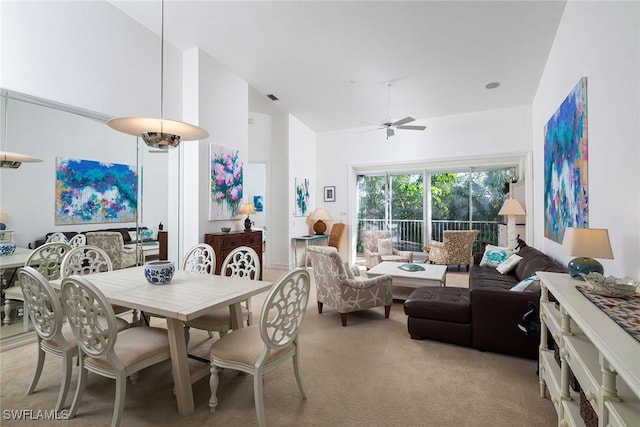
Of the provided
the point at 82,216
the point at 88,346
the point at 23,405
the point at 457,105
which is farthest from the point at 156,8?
the point at 457,105

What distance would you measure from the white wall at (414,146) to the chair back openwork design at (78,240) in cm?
499

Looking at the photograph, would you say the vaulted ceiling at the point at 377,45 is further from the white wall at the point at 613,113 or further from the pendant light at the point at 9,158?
the pendant light at the point at 9,158

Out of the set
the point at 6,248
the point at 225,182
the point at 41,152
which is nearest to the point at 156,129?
the point at 41,152

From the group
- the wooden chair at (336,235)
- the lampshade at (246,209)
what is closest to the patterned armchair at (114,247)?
the lampshade at (246,209)

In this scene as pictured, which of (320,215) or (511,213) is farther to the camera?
(320,215)

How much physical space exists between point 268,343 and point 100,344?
3.15ft

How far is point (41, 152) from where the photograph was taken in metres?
3.20

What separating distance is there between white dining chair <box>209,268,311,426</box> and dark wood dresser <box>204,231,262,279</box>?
2.72m

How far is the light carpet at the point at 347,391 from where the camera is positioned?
1919 mm

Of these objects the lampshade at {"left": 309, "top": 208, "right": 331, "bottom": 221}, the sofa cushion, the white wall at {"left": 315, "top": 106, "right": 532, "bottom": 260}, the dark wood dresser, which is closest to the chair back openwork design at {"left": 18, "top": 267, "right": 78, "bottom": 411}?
the dark wood dresser

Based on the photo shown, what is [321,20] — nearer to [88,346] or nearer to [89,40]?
[89,40]

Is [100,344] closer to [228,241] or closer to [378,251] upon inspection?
[228,241]

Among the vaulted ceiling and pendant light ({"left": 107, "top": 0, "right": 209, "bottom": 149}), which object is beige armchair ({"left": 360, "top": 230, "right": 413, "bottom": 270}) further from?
pendant light ({"left": 107, "top": 0, "right": 209, "bottom": 149})

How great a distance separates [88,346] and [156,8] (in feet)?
12.8
